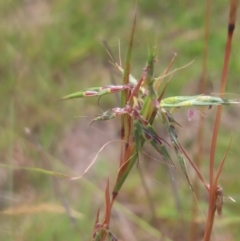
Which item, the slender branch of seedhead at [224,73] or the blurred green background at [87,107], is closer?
Answer: the slender branch of seedhead at [224,73]

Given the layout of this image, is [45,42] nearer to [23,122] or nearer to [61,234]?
[23,122]

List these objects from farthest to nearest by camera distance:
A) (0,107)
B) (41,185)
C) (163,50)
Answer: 1. (163,50)
2. (0,107)
3. (41,185)

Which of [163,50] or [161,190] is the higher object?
[163,50]

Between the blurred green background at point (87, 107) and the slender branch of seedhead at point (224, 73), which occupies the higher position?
the slender branch of seedhead at point (224, 73)

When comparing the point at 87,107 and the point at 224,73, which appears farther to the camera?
the point at 87,107

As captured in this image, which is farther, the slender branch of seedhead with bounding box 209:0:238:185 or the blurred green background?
the blurred green background

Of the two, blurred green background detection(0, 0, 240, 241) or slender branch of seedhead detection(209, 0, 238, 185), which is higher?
slender branch of seedhead detection(209, 0, 238, 185)

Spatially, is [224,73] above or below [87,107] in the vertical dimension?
above

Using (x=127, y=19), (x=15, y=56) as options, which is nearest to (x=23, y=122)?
(x=15, y=56)
